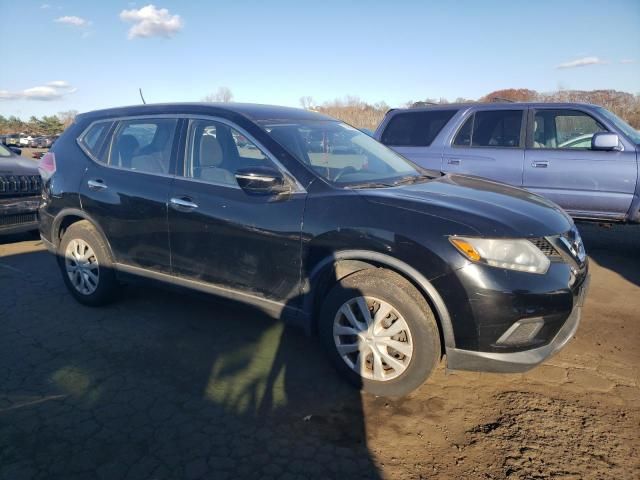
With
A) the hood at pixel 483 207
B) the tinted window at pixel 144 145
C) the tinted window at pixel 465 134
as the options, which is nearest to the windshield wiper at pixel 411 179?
the hood at pixel 483 207

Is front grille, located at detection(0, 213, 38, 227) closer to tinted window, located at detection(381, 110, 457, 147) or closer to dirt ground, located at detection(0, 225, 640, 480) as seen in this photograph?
dirt ground, located at detection(0, 225, 640, 480)

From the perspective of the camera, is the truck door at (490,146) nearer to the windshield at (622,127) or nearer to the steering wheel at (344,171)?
the windshield at (622,127)

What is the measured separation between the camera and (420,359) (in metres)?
2.86

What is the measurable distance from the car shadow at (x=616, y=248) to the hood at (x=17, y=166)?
7718 millimetres

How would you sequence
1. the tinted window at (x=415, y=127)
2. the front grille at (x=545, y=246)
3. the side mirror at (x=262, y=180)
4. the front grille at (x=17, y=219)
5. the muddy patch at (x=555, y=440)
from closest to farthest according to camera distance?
the muddy patch at (x=555, y=440)
the front grille at (x=545, y=246)
the side mirror at (x=262, y=180)
the front grille at (x=17, y=219)
the tinted window at (x=415, y=127)

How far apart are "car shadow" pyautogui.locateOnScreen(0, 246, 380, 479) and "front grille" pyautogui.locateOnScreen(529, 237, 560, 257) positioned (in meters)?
1.43

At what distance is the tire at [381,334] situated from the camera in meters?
2.84

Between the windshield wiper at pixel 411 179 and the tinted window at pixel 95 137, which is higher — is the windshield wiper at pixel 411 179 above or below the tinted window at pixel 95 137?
below

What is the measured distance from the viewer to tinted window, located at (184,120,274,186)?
3.61 meters

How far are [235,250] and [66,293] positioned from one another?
247 cm

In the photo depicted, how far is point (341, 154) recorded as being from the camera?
382cm

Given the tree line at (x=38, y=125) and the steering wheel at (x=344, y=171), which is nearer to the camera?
Result: the steering wheel at (x=344, y=171)

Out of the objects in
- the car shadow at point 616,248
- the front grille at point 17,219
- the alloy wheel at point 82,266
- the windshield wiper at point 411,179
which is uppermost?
the windshield wiper at point 411,179

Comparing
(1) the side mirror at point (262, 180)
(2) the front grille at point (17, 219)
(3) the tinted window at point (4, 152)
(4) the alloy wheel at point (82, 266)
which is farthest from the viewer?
(3) the tinted window at point (4, 152)
